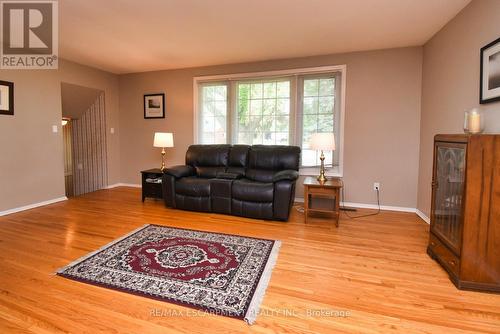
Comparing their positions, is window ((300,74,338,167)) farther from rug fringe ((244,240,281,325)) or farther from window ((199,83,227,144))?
rug fringe ((244,240,281,325))

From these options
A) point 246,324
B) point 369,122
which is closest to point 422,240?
point 369,122

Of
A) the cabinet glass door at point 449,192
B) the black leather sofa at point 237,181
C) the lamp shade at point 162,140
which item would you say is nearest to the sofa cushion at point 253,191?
the black leather sofa at point 237,181

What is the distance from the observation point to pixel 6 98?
3486mm

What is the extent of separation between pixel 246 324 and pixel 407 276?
1326 millimetres

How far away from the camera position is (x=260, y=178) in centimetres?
382

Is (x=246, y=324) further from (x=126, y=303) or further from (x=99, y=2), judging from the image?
(x=99, y=2)

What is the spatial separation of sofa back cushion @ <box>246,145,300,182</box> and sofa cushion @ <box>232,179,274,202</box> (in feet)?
1.18

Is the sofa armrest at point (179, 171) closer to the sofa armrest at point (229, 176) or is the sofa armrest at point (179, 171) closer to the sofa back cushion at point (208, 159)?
the sofa back cushion at point (208, 159)

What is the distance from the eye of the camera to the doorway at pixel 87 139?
5.04 m

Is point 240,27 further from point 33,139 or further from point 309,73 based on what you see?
point 33,139

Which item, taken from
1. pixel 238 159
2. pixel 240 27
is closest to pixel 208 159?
pixel 238 159

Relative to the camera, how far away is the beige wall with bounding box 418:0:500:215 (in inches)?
87.1

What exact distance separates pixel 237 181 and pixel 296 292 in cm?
193

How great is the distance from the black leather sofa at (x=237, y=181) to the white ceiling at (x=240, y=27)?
1.45 metres
